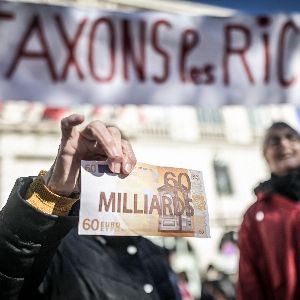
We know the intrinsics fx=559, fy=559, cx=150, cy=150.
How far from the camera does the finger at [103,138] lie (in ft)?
3.28

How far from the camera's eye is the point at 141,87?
7.62 ft

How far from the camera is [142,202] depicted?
3.26 feet

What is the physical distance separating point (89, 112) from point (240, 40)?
18.4 m

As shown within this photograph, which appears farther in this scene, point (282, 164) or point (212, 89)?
point (212, 89)

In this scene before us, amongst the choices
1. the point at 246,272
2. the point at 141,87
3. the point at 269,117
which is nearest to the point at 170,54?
the point at 141,87

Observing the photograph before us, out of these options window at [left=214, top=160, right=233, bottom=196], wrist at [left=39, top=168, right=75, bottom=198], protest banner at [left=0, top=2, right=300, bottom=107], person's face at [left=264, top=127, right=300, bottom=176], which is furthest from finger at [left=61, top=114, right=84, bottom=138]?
window at [left=214, top=160, right=233, bottom=196]

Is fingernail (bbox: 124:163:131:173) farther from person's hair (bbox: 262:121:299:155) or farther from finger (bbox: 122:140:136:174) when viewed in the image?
person's hair (bbox: 262:121:299:155)

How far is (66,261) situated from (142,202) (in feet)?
1.63

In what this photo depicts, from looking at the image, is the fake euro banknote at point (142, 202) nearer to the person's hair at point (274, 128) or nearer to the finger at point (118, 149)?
the finger at point (118, 149)

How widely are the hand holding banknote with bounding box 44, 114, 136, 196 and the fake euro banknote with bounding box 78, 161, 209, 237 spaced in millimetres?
26

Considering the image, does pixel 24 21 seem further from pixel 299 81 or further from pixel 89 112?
pixel 89 112

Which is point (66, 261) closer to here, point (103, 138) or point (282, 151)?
point (103, 138)

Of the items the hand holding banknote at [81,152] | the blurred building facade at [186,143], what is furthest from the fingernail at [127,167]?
the blurred building facade at [186,143]

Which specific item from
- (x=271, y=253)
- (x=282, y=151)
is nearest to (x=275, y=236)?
(x=271, y=253)
